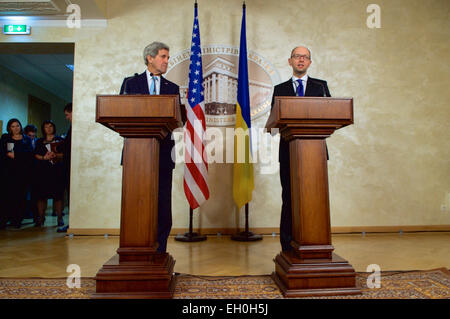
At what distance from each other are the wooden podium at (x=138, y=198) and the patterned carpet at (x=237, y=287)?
0.50 ft

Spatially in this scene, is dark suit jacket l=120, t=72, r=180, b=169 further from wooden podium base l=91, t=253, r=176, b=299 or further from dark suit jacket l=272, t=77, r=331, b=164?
dark suit jacket l=272, t=77, r=331, b=164

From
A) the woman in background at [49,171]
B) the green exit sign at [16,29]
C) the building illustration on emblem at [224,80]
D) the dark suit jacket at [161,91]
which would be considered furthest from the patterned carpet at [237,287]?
the green exit sign at [16,29]

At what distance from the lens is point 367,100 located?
357 cm

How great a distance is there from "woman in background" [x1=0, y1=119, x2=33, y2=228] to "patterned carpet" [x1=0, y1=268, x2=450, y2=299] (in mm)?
2520

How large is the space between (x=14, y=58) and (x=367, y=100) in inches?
224

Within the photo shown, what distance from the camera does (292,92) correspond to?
6.74 feet

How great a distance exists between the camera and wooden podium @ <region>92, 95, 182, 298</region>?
1.48 m

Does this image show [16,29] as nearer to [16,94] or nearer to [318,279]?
[16,94]

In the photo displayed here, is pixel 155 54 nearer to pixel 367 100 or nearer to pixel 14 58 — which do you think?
pixel 367 100

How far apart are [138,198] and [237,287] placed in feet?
2.32

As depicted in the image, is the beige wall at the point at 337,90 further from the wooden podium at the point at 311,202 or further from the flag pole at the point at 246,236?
the wooden podium at the point at 311,202

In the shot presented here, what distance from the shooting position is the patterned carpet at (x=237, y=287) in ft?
4.99

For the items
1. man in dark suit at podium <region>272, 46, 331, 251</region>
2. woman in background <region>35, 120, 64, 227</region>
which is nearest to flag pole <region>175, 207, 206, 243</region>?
man in dark suit at podium <region>272, 46, 331, 251</region>

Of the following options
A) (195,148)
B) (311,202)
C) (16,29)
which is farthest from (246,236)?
(16,29)
